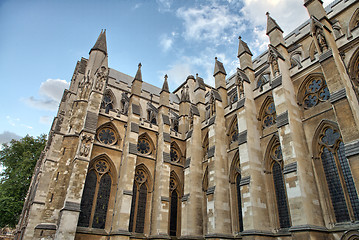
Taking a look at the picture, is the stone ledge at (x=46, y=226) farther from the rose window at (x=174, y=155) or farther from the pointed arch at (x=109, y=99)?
the pointed arch at (x=109, y=99)

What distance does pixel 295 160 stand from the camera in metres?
11.0

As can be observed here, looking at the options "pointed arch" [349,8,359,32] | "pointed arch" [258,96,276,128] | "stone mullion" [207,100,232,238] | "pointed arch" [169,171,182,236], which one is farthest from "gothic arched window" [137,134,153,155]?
"pointed arch" [349,8,359,32]

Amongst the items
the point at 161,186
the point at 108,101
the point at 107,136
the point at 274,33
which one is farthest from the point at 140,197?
the point at 274,33

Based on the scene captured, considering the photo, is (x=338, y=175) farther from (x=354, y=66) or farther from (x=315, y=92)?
(x=354, y=66)

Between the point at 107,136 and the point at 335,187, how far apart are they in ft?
44.5

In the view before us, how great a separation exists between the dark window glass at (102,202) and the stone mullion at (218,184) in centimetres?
633

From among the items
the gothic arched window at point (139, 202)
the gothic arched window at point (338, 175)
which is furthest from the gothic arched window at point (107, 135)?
the gothic arched window at point (338, 175)

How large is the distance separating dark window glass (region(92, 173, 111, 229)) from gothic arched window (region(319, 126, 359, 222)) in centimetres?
1224

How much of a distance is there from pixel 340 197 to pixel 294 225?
240cm

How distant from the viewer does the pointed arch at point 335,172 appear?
10.1 m

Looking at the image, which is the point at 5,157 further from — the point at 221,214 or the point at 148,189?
the point at 221,214

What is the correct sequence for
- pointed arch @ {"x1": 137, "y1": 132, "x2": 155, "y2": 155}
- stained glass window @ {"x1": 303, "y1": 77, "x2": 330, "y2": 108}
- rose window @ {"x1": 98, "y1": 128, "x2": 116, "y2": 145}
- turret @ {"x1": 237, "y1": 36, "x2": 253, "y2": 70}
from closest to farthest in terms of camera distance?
stained glass window @ {"x1": 303, "y1": 77, "x2": 330, "y2": 108}, rose window @ {"x1": 98, "y1": 128, "x2": 116, "y2": 145}, turret @ {"x1": 237, "y1": 36, "x2": 253, "y2": 70}, pointed arch @ {"x1": 137, "y1": 132, "x2": 155, "y2": 155}

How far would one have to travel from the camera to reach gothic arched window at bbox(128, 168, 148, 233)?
630 inches

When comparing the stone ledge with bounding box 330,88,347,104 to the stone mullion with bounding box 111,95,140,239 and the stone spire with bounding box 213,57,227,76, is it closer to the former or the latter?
the stone spire with bounding box 213,57,227,76
